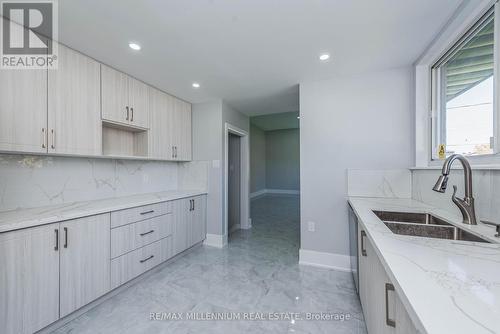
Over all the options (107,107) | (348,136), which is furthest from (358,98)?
(107,107)

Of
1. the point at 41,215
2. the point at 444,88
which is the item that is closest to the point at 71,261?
the point at 41,215

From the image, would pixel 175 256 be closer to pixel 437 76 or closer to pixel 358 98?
pixel 358 98

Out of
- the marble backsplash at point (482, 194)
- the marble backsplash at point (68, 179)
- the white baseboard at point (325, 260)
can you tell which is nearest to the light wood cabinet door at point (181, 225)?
the marble backsplash at point (68, 179)

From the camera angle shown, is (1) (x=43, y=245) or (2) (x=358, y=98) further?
(2) (x=358, y=98)

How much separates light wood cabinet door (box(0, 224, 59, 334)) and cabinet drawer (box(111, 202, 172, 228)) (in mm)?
465

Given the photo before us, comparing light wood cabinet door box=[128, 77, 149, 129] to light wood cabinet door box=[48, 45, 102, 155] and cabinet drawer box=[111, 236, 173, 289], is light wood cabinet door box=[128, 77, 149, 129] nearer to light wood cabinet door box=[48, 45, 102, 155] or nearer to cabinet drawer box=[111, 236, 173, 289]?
light wood cabinet door box=[48, 45, 102, 155]

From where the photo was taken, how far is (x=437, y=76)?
210cm

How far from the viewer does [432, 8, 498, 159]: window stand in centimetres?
137

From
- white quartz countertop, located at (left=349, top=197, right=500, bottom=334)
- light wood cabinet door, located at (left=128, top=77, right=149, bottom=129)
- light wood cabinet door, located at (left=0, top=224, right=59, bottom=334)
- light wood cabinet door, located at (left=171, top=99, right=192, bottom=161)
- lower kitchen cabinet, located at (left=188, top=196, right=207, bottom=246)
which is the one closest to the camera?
white quartz countertop, located at (left=349, top=197, right=500, bottom=334)

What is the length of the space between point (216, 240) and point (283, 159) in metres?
6.25

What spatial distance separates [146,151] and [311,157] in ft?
7.23

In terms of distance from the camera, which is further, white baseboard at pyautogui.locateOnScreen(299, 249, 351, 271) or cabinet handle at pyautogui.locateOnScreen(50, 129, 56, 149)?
white baseboard at pyautogui.locateOnScreen(299, 249, 351, 271)

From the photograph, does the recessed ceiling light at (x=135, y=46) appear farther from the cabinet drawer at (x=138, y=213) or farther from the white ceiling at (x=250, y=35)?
the cabinet drawer at (x=138, y=213)

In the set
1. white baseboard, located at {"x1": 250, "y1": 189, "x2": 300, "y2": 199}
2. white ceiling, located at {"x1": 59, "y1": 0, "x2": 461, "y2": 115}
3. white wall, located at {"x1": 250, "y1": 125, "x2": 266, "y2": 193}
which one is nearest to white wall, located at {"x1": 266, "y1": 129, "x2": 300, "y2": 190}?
white baseboard, located at {"x1": 250, "y1": 189, "x2": 300, "y2": 199}
